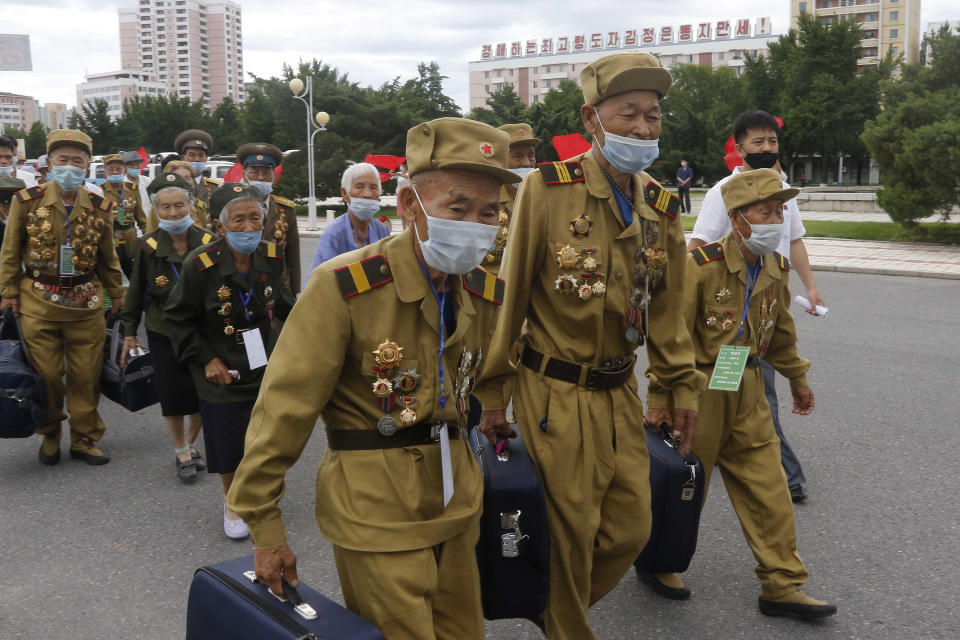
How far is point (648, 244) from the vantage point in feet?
11.2

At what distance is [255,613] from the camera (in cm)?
230

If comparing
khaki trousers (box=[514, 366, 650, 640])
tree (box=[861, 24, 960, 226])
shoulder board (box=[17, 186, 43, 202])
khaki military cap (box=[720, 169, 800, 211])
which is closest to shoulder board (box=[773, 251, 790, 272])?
khaki military cap (box=[720, 169, 800, 211])

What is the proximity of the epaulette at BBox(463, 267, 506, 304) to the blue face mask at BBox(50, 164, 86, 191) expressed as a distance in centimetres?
470

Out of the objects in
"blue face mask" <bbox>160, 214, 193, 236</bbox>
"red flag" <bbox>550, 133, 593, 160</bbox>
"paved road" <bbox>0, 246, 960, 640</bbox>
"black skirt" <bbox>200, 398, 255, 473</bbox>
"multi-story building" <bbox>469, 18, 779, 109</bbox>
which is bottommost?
"paved road" <bbox>0, 246, 960, 640</bbox>

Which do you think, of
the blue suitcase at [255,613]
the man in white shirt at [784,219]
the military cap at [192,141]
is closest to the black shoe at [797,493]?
the man in white shirt at [784,219]

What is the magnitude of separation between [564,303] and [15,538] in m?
3.64

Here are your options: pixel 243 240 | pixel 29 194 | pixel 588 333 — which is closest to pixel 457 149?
pixel 588 333

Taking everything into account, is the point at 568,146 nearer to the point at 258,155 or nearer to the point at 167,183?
the point at 167,183

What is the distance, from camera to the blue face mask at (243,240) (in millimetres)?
5020

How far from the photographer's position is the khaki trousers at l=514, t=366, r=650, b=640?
3.25 meters

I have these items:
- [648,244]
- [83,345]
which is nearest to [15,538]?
[83,345]

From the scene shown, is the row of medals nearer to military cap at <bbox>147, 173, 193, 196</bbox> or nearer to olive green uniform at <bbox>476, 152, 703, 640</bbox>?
military cap at <bbox>147, 173, 193, 196</bbox>

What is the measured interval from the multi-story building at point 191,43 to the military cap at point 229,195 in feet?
633

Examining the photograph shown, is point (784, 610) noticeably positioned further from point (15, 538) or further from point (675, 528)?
point (15, 538)
